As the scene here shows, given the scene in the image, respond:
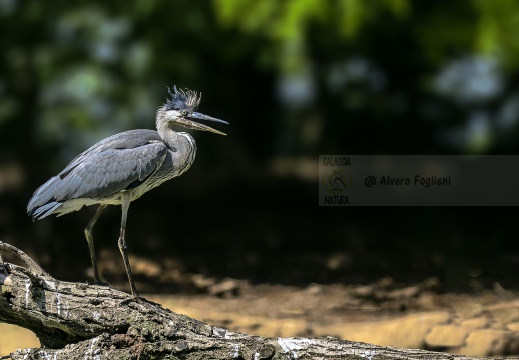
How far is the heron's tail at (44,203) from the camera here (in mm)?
4941

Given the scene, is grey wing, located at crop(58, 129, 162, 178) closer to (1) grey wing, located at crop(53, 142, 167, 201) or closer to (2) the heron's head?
(1) grey wing, located at crop(53, 142, 167, 201)

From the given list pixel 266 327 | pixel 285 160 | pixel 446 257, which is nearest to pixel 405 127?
pixel 285 160

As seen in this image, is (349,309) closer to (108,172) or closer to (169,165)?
(169,165)

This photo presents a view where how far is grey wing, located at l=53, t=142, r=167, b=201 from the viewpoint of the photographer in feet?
16.3

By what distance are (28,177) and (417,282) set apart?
19.0 feet

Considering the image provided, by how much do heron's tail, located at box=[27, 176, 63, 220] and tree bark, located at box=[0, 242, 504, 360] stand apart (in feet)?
1.67

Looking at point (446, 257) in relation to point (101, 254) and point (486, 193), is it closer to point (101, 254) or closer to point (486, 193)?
point (486, 193)

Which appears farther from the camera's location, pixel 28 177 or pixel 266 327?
pixel 28 177

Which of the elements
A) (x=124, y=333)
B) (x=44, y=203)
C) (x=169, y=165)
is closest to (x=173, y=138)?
(x=169, y=165)

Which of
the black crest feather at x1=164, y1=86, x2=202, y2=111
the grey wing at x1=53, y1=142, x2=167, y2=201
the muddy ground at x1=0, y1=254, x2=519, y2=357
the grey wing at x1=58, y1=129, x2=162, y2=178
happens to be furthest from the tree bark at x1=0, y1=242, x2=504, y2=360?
the muddy ground at x1=0, y1=254, x2=519, y2=357

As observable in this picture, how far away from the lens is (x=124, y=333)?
14.3ft

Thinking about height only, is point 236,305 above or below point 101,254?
below

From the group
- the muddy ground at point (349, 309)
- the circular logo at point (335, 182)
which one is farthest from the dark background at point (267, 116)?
the circular logo at point (335, 182)

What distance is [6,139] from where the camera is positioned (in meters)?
11.1
